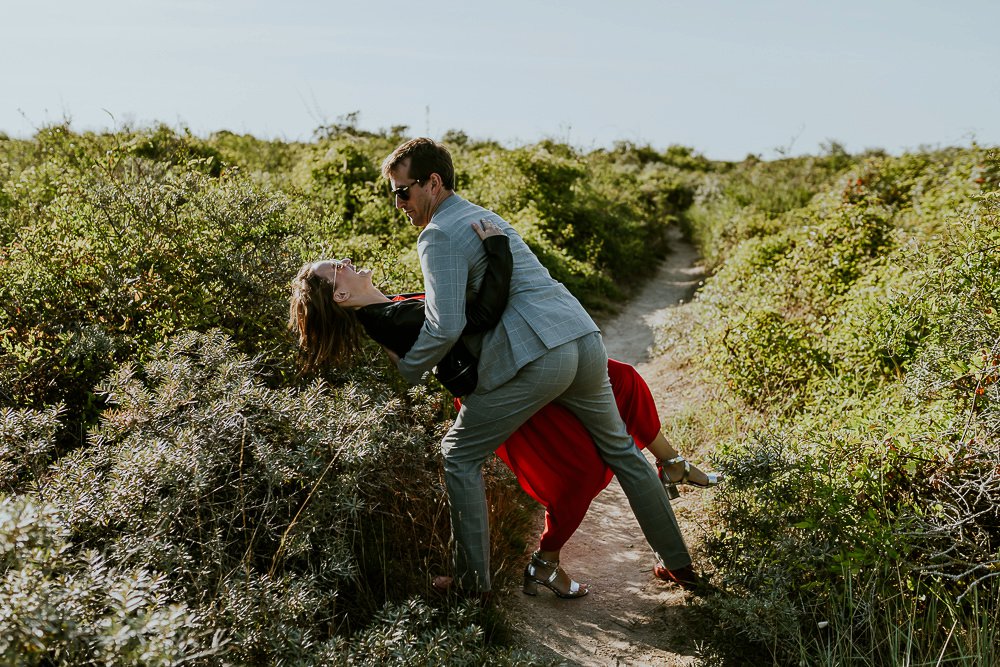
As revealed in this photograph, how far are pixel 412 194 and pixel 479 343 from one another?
2.25 feet

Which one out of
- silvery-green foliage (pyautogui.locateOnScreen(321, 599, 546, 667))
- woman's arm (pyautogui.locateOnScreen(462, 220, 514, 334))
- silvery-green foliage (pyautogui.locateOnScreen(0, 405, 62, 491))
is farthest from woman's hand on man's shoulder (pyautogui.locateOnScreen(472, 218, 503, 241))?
silvery-green foliage (pyautogui.locateOnScreen(0, 405, 62, 491))

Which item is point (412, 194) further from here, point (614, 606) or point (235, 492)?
point (614, 606)

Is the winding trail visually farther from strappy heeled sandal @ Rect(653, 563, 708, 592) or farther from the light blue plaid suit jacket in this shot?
the light blue plaid suit jacket

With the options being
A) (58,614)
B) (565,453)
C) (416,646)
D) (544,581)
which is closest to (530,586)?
(544,581)

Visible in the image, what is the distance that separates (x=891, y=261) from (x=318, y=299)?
206 inches

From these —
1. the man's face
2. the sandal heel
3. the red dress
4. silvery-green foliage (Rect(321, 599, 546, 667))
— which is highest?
the man's face

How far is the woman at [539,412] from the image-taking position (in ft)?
9.36

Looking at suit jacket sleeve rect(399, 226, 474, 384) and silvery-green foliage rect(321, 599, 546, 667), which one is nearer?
silvery-green foliage rect(321, 599, 546, 667)

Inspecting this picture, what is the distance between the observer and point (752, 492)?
3.61 meters

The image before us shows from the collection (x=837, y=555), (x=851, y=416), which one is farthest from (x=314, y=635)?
(x=851, y=416)

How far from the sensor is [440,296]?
2.70 metres

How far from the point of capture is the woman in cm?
285

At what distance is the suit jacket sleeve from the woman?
0.13m

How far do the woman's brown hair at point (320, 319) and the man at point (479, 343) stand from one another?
1.28 feet
